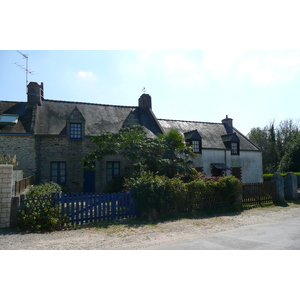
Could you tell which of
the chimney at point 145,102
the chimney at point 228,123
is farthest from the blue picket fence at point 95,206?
the chimney at point 228,123

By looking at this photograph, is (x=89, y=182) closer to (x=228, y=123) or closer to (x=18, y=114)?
(x=18, y=114)

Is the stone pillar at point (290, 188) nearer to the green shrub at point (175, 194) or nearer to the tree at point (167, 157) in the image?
the green shrub at point (175, 194)

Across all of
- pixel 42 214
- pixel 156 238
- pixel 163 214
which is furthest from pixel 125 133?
pixel 156 238

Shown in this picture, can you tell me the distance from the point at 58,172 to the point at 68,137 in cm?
253

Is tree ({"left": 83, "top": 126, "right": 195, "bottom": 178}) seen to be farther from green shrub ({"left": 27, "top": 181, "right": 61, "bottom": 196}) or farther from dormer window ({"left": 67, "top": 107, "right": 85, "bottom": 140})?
green shrub ({"left": 27, "top": 181, "right": 61, "bottom": 196})

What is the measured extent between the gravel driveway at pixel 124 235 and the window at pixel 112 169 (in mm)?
8968

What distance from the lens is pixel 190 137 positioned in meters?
22.1

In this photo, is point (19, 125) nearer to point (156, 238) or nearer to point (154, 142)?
point (154, 142)

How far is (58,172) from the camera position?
1698cm

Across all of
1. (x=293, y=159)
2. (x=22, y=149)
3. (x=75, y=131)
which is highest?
(x=75, y=131)

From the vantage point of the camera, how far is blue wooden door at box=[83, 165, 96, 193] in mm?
17578

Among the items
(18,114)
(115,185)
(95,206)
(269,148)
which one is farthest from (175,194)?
(269,148)

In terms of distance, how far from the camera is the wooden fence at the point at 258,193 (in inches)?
547

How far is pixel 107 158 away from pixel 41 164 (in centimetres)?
445
